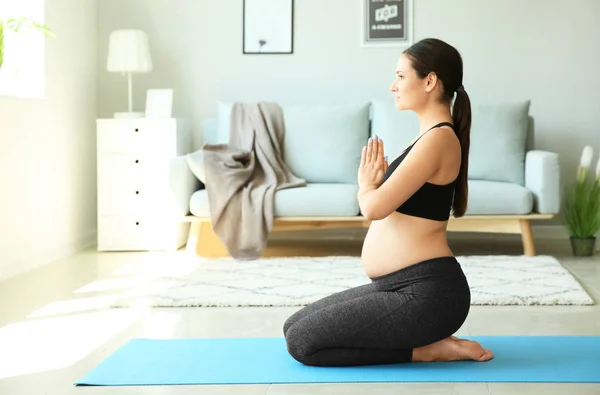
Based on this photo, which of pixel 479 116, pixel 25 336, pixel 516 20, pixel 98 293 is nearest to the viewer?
pixel 25 336

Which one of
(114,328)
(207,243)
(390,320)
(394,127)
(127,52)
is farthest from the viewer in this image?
(127,52)

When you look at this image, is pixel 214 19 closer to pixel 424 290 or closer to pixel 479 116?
pixel 479 116

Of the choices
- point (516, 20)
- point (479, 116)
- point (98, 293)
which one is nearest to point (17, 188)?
point (98, 293)

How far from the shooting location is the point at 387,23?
5.78 m

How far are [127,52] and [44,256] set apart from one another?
141cm

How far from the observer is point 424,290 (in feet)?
8.09

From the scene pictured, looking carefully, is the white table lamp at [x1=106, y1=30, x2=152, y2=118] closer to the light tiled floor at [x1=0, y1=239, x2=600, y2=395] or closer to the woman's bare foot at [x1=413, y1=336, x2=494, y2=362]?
the light tiled floor at [x1=0, y1=239, x2=600, y2=395]

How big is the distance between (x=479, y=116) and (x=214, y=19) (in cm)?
186

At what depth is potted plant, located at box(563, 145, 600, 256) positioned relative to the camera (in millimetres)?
5117

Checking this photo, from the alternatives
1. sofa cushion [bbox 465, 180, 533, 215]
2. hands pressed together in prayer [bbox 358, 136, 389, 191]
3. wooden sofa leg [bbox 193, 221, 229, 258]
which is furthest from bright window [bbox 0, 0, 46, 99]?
hands pressed together in prayer [bbox 358, 136, 389, 191]

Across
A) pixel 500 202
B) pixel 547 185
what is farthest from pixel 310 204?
pixel 547 185

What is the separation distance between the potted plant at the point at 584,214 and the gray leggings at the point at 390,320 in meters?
2.83

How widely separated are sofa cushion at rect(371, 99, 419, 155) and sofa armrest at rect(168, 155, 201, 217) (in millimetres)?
1207

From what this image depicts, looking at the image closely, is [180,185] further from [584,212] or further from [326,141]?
[584,212]
